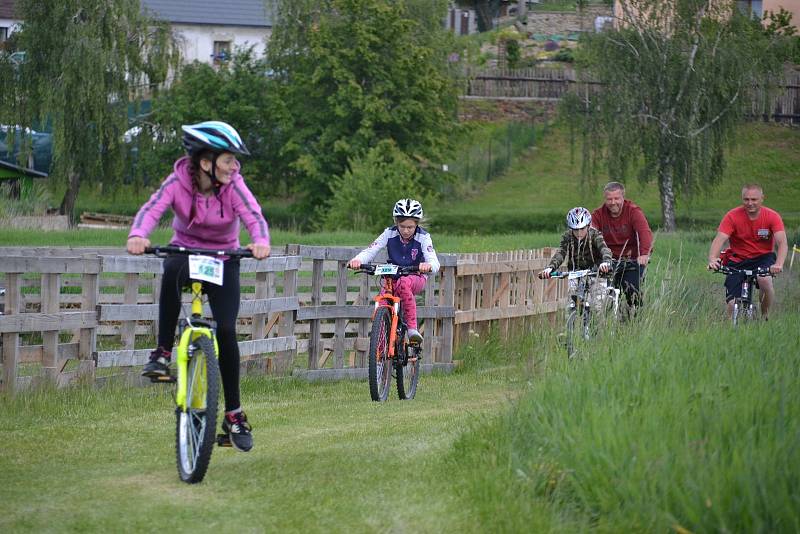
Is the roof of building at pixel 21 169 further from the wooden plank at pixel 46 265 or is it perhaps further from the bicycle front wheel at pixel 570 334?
the bicycle front wheel at pixel 570 334

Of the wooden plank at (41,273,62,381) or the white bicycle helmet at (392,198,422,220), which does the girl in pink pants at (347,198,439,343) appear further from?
the wooden plank at (41,273,62,381)

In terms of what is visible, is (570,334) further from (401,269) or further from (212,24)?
(212,24)

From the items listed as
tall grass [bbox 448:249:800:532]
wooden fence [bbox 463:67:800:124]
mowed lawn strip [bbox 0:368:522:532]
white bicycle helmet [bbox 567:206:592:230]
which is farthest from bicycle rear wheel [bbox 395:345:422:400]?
wooden fence [bbox 463:67:800:124]

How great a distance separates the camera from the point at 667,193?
52281 mm

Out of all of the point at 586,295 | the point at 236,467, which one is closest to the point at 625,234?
→ the point at 586,295

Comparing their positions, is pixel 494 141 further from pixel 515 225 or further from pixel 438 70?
pixel 515 225

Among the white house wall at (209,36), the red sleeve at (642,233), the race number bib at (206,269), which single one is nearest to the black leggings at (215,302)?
the race number bib at (206,269)

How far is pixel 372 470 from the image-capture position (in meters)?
8.11

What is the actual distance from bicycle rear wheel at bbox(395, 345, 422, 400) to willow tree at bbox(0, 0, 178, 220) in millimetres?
36928

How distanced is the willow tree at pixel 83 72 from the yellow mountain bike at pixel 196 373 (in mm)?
41609

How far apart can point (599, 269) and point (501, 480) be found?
6167 mm

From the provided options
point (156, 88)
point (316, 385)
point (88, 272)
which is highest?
point (156, 88)

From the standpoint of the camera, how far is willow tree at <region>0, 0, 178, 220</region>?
48.1m

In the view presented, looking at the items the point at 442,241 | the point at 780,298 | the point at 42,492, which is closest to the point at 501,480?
the point at 42,492
